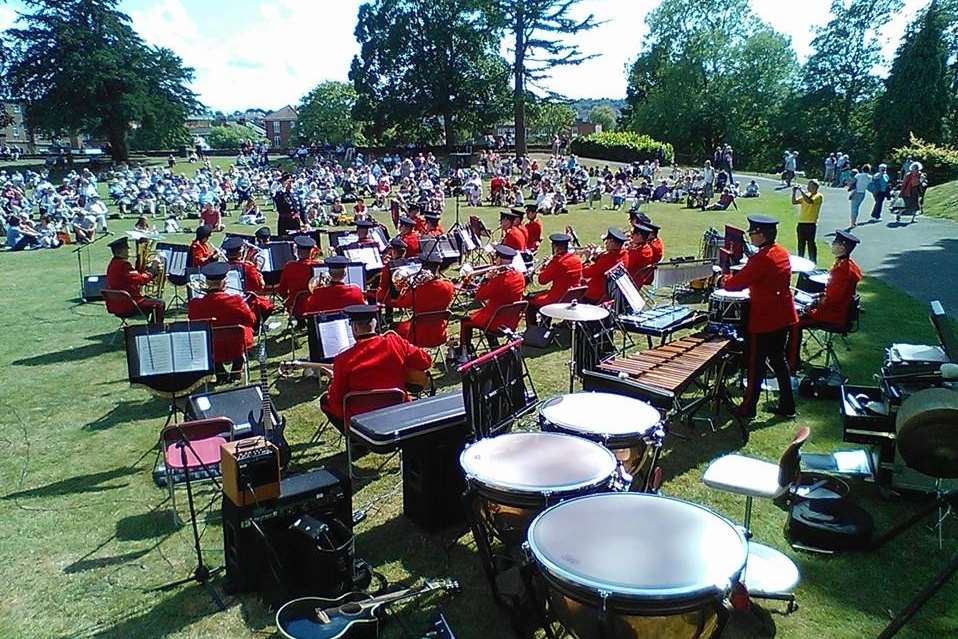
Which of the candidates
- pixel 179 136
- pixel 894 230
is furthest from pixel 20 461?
pixel 179 136

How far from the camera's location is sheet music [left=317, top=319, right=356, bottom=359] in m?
7.51

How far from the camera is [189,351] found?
6727 mm

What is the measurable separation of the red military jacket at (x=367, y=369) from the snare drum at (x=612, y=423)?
1726 millimetres

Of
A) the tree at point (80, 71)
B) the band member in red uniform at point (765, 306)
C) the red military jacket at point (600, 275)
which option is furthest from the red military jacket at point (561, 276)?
the tree at point (80, 71)

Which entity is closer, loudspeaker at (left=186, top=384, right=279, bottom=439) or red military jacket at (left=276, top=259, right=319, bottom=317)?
loudspeaker at (left=186, top=384, right=279, bottom=439)

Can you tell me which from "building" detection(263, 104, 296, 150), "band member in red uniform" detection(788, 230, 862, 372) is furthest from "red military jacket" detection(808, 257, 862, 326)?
"building" detection(263, 104, 296, 150)

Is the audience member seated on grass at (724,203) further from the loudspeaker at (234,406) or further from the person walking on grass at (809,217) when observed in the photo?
the loudspeaker at (234,406)

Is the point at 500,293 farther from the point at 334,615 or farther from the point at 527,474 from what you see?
the point at 334,615

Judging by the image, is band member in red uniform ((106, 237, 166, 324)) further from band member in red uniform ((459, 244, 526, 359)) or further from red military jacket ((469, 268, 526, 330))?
red military jacket ((469, 268, 526, 330))

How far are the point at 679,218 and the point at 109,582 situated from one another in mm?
24700

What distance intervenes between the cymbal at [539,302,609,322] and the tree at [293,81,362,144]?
3364 inches

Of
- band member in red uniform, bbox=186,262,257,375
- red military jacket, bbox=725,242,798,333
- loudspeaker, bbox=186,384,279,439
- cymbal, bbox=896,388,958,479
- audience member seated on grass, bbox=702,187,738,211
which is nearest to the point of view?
cymbal, bbox=896,388,958,479

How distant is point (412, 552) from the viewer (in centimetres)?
523

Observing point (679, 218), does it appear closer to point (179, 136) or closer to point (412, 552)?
point (412, 552)
